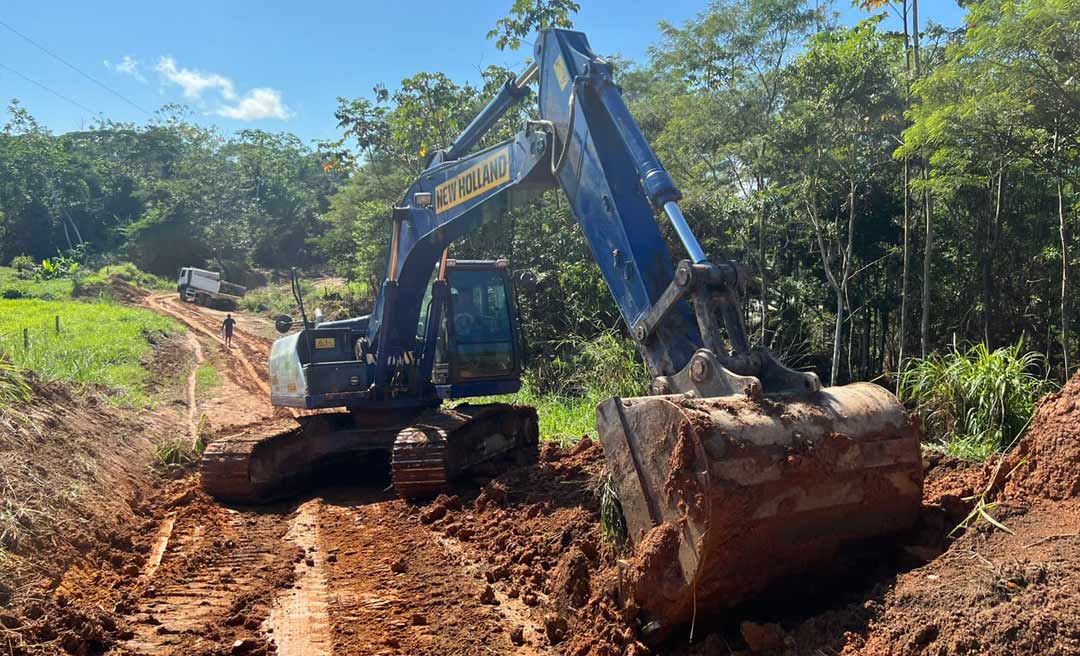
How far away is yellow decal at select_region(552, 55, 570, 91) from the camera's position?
5879 mm

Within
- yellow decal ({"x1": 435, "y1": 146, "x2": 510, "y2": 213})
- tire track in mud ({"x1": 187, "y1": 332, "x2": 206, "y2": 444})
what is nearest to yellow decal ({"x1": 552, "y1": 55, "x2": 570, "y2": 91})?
yellow decal ({"x1": 435, "y1": 146, "x2": 510, "y2": 213})

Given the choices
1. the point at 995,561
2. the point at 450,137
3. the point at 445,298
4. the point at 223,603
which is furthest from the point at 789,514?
the point at 450,137

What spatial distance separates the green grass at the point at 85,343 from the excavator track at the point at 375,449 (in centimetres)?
503

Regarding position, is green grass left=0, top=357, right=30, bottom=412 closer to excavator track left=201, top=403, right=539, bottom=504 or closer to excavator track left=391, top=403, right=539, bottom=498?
excavator track left=201, top=403, right=539, bottom=504

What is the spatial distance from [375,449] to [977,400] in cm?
635

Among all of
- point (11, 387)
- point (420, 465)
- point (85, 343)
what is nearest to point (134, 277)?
point (85, 343)

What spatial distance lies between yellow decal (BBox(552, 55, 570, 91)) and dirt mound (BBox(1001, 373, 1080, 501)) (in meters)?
3.76

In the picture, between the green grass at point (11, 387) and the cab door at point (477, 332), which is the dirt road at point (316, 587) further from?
the green grass at point (11, 387)

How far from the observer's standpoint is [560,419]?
11969 millimetres

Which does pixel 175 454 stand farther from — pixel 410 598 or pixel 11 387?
pixel 410 598

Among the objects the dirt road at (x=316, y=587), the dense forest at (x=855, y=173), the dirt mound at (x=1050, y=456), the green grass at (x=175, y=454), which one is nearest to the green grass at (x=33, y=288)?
the dense forest at (x=855, y=173)

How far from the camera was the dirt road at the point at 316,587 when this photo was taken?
466 cm

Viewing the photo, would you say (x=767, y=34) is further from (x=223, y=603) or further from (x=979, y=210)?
(x=223, y=603)

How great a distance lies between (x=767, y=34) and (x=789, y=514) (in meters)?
12.5
